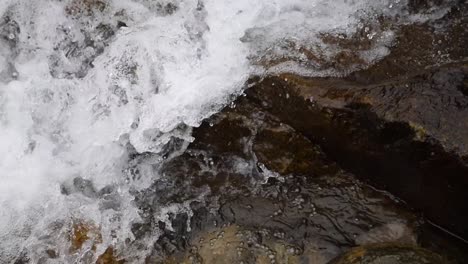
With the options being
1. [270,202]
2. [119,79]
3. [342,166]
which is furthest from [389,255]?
[119,79]

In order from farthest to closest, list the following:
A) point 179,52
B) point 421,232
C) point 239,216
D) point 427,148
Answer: point 179,52
point 239,216
point 421,232
point 427,148

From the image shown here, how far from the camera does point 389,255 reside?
3076mm

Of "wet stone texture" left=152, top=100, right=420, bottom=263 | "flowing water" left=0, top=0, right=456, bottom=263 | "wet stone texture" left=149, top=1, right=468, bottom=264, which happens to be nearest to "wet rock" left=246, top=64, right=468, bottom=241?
"wet stone texture" left=149, top=1, right=468, bottom=264

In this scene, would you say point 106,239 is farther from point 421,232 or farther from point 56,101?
point 421,232

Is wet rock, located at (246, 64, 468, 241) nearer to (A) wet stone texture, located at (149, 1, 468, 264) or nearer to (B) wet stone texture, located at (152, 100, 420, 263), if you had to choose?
(A) wet stone texture, located at (149, 1, 468, 264)

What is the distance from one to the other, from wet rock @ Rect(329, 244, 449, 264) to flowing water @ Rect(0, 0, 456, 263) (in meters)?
1.24

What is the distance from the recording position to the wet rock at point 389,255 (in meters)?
3.05

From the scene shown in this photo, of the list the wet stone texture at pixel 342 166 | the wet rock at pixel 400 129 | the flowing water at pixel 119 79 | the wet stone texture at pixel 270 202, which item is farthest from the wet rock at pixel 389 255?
the flowing water at pixel 119 79

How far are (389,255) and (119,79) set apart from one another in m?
2.46

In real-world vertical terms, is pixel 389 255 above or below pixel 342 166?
below

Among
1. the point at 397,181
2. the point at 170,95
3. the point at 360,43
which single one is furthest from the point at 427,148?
the point at 170,95

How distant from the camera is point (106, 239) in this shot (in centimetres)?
367

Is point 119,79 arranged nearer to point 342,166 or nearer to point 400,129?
point 342,166

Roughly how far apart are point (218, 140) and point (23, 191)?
156 centimetres
